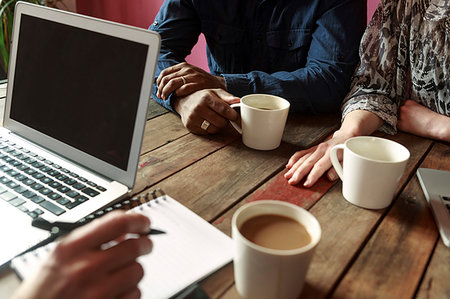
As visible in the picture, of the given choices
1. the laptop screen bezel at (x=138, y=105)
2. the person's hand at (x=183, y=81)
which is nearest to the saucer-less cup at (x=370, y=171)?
the laptop screen bezel at (x=138, y=105)

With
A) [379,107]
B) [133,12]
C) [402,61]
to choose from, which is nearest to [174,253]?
[379,107]

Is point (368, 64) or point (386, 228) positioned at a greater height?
point (368, 64)

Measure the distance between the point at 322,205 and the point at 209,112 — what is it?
37 centimetres

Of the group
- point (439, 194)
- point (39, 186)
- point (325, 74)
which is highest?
point (325, 74)

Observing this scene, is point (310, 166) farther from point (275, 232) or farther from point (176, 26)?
point (176, 26)

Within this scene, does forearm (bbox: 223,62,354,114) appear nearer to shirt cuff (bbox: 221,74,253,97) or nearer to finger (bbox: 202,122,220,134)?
shirt cuff (bbox: 221,74,253,97)

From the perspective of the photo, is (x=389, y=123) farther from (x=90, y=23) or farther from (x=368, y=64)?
(x=90, y=23)

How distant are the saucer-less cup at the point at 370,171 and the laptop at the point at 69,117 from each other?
1.18 feet

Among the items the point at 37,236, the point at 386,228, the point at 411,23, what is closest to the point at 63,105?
the point at 37,236

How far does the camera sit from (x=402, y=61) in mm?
1034

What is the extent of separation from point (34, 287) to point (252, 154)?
58 cm

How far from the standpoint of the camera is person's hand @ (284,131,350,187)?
0.74 m

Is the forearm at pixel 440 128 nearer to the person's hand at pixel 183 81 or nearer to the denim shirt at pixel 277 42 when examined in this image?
the denim shirt at pixel 277 42

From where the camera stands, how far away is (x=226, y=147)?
885 millimetres
